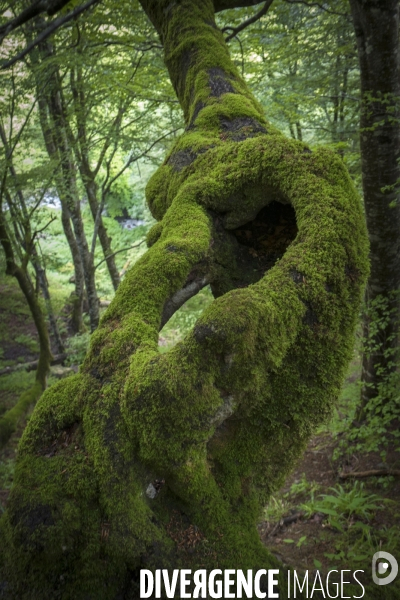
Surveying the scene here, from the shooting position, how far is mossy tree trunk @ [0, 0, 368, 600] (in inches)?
82.0

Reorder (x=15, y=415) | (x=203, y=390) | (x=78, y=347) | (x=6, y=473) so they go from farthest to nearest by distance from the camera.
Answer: (x=78, y=347), (x=15, y=415), (x=6, y=473), (x=203, y=390)

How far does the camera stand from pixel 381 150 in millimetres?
4445

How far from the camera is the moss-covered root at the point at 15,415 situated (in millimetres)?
7771

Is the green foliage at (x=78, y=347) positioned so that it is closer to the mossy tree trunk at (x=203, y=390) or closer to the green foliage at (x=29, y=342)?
the green foliage at (x=29, y=342)

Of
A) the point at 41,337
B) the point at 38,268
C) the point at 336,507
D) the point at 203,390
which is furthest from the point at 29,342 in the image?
the point at 203,390

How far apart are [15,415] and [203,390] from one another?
24.3ft

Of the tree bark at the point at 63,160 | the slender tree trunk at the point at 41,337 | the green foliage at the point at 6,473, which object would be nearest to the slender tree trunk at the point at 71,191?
the tree bark at the point at 63,160

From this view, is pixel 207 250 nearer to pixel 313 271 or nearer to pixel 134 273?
pixel 134 273

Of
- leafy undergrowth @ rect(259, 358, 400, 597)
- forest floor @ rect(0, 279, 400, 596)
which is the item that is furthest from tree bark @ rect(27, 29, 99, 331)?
leafy undergrowth @ rect(259, 358, 400, 597)

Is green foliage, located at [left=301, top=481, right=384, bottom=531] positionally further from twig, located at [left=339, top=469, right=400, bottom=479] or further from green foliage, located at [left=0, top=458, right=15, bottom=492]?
green foliage, located at [left=0, top=458, right=15, bottom=492]

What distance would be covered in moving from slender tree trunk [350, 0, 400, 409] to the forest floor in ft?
3.61

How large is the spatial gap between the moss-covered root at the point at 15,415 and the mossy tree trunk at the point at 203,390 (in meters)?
6.23

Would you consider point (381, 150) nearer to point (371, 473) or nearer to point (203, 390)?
point (203, 390)


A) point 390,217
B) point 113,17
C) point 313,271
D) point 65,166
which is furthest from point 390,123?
point 65,166
